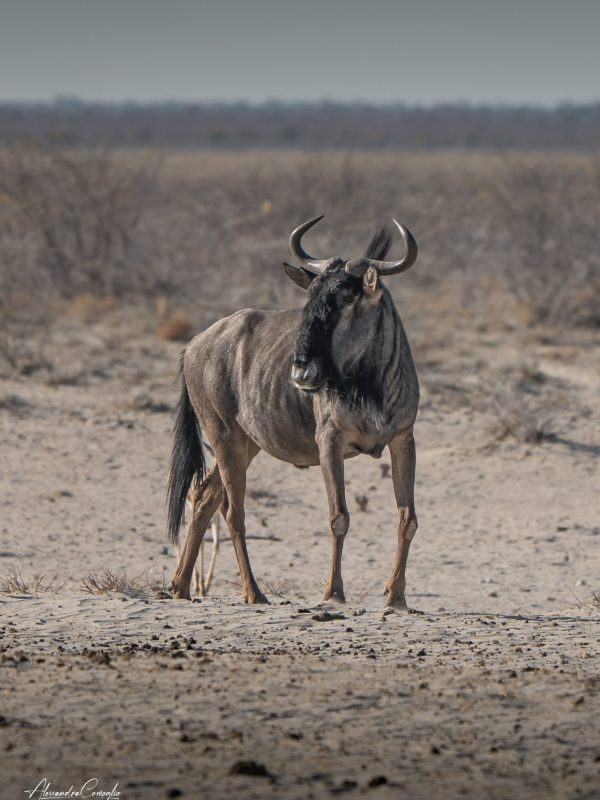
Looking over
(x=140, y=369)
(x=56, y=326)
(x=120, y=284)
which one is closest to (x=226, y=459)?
(x=140, y=369)

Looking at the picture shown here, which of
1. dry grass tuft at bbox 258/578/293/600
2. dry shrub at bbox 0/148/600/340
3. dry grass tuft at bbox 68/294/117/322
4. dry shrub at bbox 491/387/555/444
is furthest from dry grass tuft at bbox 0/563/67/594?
dry grass tuft at bbox 68/294/117/322

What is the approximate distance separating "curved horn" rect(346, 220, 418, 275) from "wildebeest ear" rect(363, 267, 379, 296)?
0.06 metres

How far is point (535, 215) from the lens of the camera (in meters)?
21.8

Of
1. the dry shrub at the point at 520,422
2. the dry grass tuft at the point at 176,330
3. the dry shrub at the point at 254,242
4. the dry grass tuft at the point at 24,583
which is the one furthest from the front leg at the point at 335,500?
the dry shrub at the point at 254,242

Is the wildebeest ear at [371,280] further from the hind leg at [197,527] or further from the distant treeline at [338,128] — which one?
the distant treeline at [338,128]

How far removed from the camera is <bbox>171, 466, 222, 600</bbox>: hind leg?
26.6ft

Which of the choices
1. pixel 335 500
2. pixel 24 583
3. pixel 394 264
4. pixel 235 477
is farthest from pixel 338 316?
pixel 24 583

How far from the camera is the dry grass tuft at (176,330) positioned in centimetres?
1847

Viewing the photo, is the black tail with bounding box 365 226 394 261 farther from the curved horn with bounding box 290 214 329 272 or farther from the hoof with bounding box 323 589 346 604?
the hoof with bounding box 323 589 346 604

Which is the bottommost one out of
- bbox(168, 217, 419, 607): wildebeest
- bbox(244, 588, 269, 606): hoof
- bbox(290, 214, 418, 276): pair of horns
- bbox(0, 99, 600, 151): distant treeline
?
bbox(244, 588, 269, 606): hoof

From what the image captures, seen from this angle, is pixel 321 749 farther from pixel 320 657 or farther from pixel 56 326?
pixel 56 326

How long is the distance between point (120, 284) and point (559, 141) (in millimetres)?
90569

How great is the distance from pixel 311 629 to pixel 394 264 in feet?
5.83

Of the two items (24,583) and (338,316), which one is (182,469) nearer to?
(24,583)
